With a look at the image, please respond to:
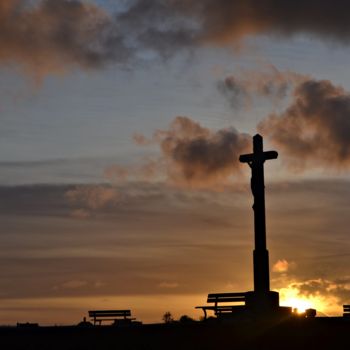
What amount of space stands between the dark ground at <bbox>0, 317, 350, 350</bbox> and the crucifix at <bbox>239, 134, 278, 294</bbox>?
323 centimetres

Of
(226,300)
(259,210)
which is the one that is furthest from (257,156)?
(226,300)

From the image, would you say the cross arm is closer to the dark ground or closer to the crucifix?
the crucifix

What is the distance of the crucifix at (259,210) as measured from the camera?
141 feet

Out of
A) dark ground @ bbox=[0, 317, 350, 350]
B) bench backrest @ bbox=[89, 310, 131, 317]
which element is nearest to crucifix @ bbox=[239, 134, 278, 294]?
dark ground @ bbox=[0, 317, 350, 350]

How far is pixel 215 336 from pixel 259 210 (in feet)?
22.0

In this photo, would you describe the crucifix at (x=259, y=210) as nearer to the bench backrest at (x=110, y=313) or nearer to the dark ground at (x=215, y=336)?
the dark ground at (x=215, y=336)

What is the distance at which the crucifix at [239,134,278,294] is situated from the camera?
141ft

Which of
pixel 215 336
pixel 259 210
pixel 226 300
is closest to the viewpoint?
pixel 215 336

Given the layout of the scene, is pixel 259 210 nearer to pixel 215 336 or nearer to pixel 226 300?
pixel 226 300

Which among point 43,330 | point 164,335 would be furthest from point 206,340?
point 43,330

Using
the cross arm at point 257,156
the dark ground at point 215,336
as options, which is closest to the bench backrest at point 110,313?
the dark ground at point 215,336

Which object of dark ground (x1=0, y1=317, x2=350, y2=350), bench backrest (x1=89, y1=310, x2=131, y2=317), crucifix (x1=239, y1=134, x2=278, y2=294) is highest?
crucifix (x1=239, y1=134, x2=278, y2=294)

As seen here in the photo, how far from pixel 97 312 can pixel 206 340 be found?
19.3ft

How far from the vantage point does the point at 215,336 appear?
39.9 meters
